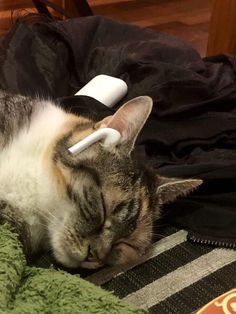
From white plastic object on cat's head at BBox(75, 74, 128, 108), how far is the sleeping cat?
0.37 m

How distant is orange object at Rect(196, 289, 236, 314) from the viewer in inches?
38.5

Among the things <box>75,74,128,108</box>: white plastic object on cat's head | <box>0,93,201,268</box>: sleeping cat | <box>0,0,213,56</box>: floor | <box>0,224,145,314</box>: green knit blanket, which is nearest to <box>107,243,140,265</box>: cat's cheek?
<box>0,93,201,268</box>: sleeping cat

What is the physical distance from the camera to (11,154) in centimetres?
119

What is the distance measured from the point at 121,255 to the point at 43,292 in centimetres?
22

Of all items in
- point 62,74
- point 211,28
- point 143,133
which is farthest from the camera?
point 211,28

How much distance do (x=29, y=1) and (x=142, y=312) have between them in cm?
238

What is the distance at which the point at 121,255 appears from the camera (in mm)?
1157

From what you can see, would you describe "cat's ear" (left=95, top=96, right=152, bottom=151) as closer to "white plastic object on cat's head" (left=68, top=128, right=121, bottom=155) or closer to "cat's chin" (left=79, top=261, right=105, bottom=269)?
"white plastic object on cat's head" (left=68, top=128, right=121, bottom=155)

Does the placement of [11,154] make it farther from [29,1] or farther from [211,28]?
[29,1]

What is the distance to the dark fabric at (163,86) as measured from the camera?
53.6 inches

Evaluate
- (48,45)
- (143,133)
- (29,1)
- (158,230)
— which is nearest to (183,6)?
(29,1)

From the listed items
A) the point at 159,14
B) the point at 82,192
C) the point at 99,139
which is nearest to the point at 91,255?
the point at 82,192

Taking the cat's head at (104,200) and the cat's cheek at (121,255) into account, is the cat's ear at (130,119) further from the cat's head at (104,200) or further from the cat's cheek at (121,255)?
the cat's cheek at (121,255)

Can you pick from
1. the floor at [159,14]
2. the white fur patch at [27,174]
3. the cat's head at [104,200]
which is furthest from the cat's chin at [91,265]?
the floor at [159,14]
